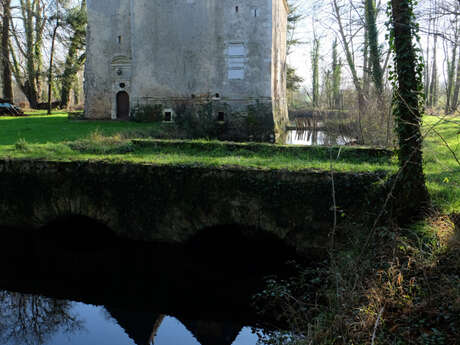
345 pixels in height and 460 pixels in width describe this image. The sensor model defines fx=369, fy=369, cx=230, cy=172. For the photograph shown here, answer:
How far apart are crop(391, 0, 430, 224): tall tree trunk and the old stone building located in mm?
13152

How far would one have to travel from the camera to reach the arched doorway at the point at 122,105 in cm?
2219

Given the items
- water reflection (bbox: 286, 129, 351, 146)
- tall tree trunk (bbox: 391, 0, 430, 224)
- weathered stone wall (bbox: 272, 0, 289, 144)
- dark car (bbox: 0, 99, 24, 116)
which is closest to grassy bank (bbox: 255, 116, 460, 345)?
tall tree trunk (bbox: 391, 0, 430, 224)

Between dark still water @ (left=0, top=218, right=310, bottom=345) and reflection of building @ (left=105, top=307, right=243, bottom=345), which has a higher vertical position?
dark still water @ (left=0, top=218, right=310, bottom=345)

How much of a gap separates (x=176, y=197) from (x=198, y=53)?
46.4ft

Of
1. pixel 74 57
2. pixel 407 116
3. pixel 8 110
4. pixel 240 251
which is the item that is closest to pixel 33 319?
pixel 240 251

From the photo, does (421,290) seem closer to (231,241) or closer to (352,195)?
(352,195)

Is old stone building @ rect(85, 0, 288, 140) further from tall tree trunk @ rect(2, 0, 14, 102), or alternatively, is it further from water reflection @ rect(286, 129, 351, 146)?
tall tree trunk @ rect(2, 0, 14, 102)

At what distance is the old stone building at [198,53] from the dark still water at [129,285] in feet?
39.2

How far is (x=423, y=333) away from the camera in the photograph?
4.00 meters

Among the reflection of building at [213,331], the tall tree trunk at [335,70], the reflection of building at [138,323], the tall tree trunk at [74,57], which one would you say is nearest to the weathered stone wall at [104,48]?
the tall tree trunk at [74,57]

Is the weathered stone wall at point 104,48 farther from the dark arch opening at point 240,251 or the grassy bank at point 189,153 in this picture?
the dark arch opening at point 240,251

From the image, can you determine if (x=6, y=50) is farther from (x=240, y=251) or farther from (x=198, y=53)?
(x=240, y=251)

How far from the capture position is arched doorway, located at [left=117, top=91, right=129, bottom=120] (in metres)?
22.2

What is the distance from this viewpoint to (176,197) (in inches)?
296
